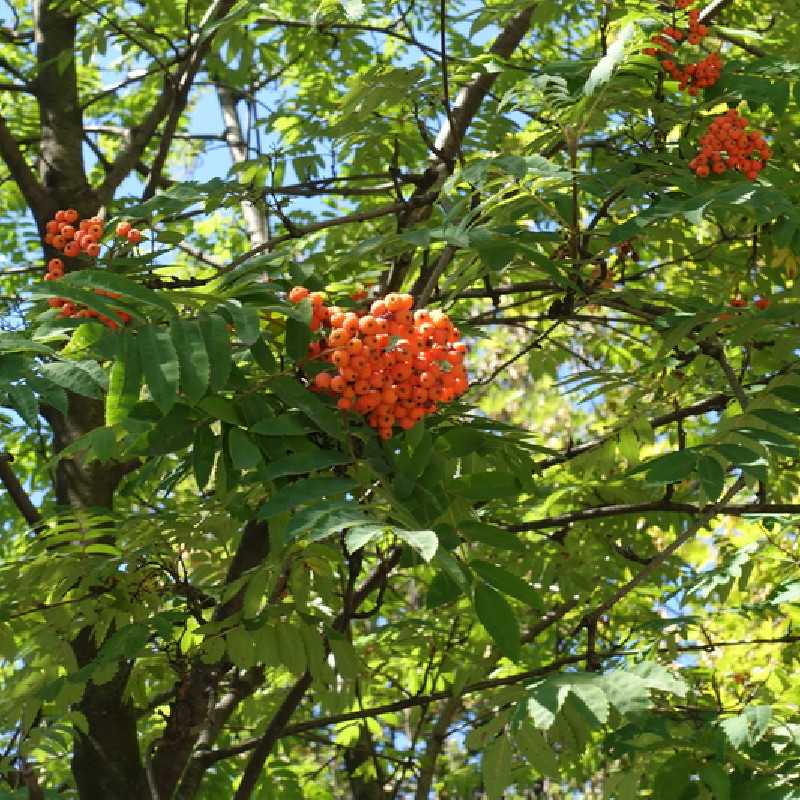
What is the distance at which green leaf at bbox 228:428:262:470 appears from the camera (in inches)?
90.5

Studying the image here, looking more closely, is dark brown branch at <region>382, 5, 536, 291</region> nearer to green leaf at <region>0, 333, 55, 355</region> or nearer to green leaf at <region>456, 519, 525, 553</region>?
green leaf at <region>456, 519, 525, 553</region>

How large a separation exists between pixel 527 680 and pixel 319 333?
1.04 metres

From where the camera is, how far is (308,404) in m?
2.33

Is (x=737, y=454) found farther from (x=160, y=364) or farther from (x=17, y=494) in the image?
(x=17, y=494)

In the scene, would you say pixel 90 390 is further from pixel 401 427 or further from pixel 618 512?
pixel 618 512

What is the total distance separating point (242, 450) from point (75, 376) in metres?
0.38

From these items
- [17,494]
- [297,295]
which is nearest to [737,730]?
[297,295]

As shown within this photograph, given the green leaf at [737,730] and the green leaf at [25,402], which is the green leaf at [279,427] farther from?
the green leaf at [737,730]

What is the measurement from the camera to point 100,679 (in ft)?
9.94

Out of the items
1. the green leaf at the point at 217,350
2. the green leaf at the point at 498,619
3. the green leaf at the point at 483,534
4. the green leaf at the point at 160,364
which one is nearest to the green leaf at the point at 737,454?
the green leaf at the point at 483,534

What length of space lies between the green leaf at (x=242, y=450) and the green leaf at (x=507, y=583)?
0.51 m

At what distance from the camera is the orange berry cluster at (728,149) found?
3201 mm

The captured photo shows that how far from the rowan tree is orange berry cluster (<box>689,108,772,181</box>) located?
1 centimetres

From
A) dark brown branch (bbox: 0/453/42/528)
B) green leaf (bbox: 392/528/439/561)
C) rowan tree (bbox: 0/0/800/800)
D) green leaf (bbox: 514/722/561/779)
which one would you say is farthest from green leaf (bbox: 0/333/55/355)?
dark brown branch (bbox: 0/453/42/528)
